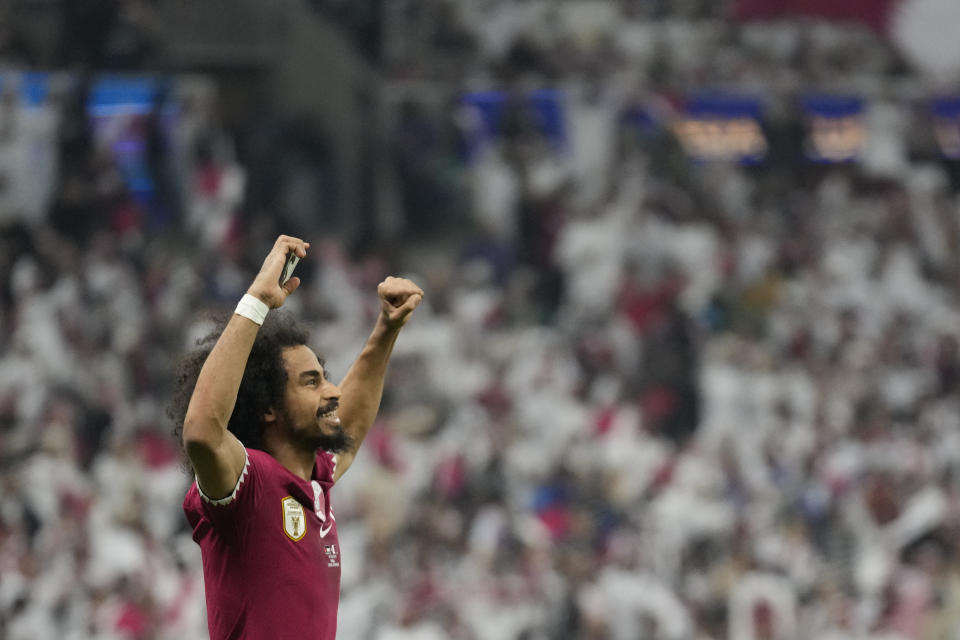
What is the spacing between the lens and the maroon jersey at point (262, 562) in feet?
12.3

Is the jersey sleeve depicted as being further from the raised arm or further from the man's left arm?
the man's left arm

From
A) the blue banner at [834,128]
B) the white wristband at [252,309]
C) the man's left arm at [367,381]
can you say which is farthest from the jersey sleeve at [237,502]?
the blue banner at [834,128]

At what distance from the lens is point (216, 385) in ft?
11.5

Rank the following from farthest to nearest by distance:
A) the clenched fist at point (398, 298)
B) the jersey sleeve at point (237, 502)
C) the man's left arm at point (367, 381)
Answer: the man's left arm at point (367, 381)
the clenched fist at point (398, 298)
the jersey sleeve at point (237, 502)

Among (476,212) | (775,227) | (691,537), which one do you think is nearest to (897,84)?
(775,227)

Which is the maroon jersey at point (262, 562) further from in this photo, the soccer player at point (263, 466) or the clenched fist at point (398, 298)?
the clenched fist at point (398, 298)

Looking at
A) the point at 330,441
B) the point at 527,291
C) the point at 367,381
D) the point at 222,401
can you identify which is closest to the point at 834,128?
the point at 527,291

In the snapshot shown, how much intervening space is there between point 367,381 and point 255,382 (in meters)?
0.69

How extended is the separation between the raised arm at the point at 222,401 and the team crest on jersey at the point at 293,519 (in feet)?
0.70

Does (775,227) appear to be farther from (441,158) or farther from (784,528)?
(784,528)

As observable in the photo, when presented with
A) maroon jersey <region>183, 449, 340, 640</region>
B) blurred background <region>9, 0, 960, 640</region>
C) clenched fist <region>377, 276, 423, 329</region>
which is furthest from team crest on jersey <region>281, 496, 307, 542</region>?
blurred background <region>9, 0, 960, 640</region>

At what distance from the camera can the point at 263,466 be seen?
3789 millimetres

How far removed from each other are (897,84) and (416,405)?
25.9 ft

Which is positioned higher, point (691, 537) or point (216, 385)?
point (691, 537)
